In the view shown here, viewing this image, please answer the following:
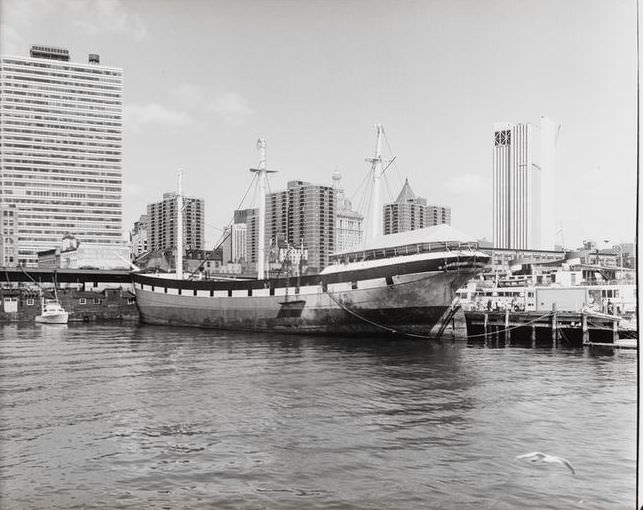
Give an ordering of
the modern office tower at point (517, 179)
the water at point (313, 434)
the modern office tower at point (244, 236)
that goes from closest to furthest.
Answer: the water at point (313, 434), the modern office tower at point (517, 179), the modern office tower at point (244, 236)

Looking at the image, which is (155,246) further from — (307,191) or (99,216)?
(99,216)

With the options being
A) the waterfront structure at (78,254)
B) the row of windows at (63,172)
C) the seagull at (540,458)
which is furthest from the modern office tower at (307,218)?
the seagull at (540,458)

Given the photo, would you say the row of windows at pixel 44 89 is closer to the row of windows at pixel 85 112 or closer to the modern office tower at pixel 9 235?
the row of windows at pixel 85 112

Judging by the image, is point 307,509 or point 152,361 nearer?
point 307,509

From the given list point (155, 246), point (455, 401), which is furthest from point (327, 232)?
point (455, 401)

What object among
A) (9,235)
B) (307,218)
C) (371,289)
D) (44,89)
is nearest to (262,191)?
(307,218)

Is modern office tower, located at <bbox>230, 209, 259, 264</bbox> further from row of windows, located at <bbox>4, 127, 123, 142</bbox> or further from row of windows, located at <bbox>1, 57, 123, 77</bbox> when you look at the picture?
row of windows, located at <bbox>1, 57, 123, 77</bbox>
